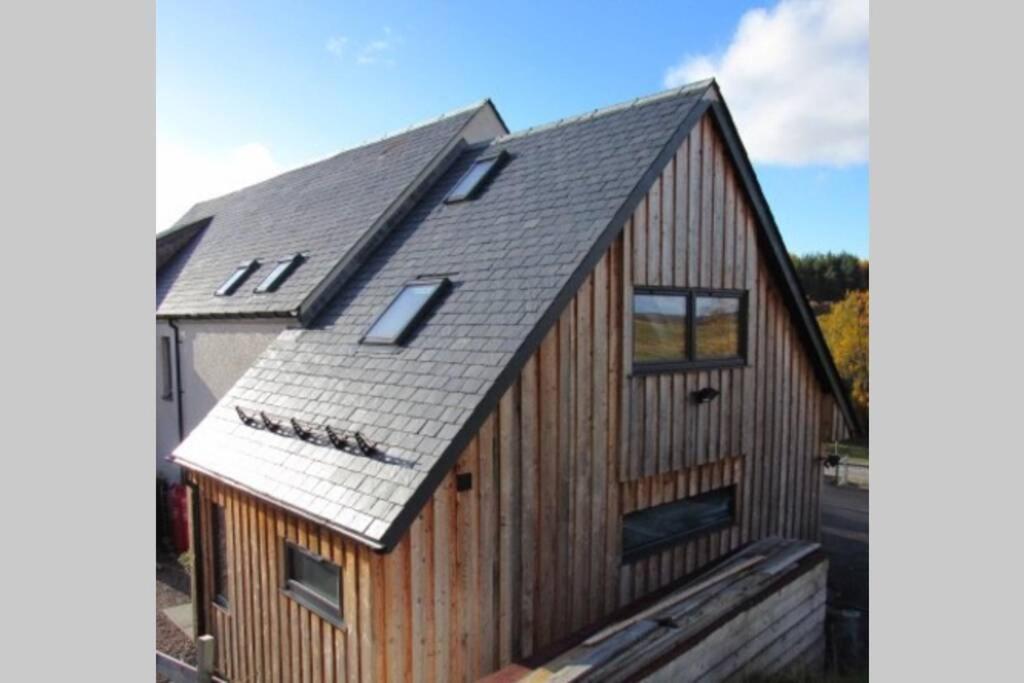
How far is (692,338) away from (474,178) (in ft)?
13.7

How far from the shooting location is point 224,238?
659 inches

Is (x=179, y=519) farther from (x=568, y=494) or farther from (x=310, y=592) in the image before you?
(x=568, y=494)

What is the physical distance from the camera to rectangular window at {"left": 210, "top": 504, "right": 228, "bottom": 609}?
802 cm

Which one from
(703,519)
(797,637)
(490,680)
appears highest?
(703,519)

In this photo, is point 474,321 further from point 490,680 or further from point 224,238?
point 224,238

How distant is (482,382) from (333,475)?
5.31 ft

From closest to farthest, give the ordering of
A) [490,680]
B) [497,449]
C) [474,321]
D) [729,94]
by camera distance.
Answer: [490,680] → [497,449] → [474,321] → [729,94]

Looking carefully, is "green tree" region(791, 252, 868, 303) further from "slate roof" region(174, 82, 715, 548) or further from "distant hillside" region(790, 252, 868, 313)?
"slate roof" region(174, 82, 715, 548)

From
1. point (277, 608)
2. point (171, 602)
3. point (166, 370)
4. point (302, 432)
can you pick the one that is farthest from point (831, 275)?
point (277, 608)

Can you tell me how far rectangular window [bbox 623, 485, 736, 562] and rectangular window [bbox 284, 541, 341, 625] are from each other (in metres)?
3.15

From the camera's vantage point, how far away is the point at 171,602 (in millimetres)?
10492

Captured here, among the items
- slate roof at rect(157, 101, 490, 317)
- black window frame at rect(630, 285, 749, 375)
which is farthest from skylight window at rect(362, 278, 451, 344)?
black window frame at rect(630, 285, 749, 375)

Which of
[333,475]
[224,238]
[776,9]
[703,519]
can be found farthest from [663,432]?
Answer: [224,238]

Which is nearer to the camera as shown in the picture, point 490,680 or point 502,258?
point 490,680
